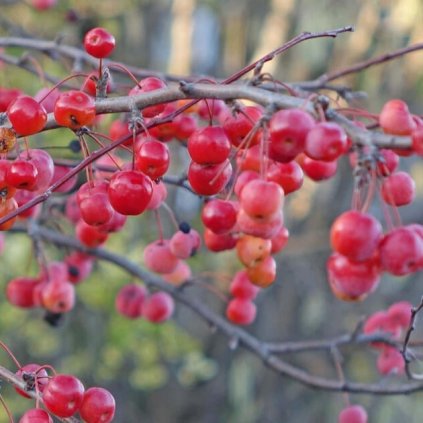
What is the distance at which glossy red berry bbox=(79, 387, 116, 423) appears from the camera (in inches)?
46.0

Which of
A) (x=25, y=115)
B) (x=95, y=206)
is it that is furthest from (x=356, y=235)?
(x=25, y=115)

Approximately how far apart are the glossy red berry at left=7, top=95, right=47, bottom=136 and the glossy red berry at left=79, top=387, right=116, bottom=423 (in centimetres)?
39

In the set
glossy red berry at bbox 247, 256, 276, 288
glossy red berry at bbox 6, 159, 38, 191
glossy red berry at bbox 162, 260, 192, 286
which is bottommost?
glossy red berry at bbox 247, 256, 276, 288

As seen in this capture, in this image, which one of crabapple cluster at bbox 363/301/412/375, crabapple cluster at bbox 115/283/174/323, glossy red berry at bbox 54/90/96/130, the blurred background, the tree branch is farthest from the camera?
the blurred background

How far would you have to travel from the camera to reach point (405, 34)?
4223mm

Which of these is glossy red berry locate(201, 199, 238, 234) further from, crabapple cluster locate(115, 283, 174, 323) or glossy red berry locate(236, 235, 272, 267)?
crabapple cluster locate(115, 283, 174, 323)

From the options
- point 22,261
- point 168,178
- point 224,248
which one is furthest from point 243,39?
point 224,248

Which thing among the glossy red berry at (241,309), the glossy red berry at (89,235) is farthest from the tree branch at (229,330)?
the glossy red berry at (89,235)

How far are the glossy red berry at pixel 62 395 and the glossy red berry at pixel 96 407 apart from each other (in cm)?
3

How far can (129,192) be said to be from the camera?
1.13 metres

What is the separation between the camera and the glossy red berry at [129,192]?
1.13 metres

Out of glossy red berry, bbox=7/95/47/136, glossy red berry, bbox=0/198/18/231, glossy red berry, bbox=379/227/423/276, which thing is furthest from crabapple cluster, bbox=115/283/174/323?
glossy red berry, bbox=379/227/423/276

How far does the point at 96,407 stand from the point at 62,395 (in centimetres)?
7

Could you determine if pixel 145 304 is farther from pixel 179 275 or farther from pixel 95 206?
pixel 95 206
